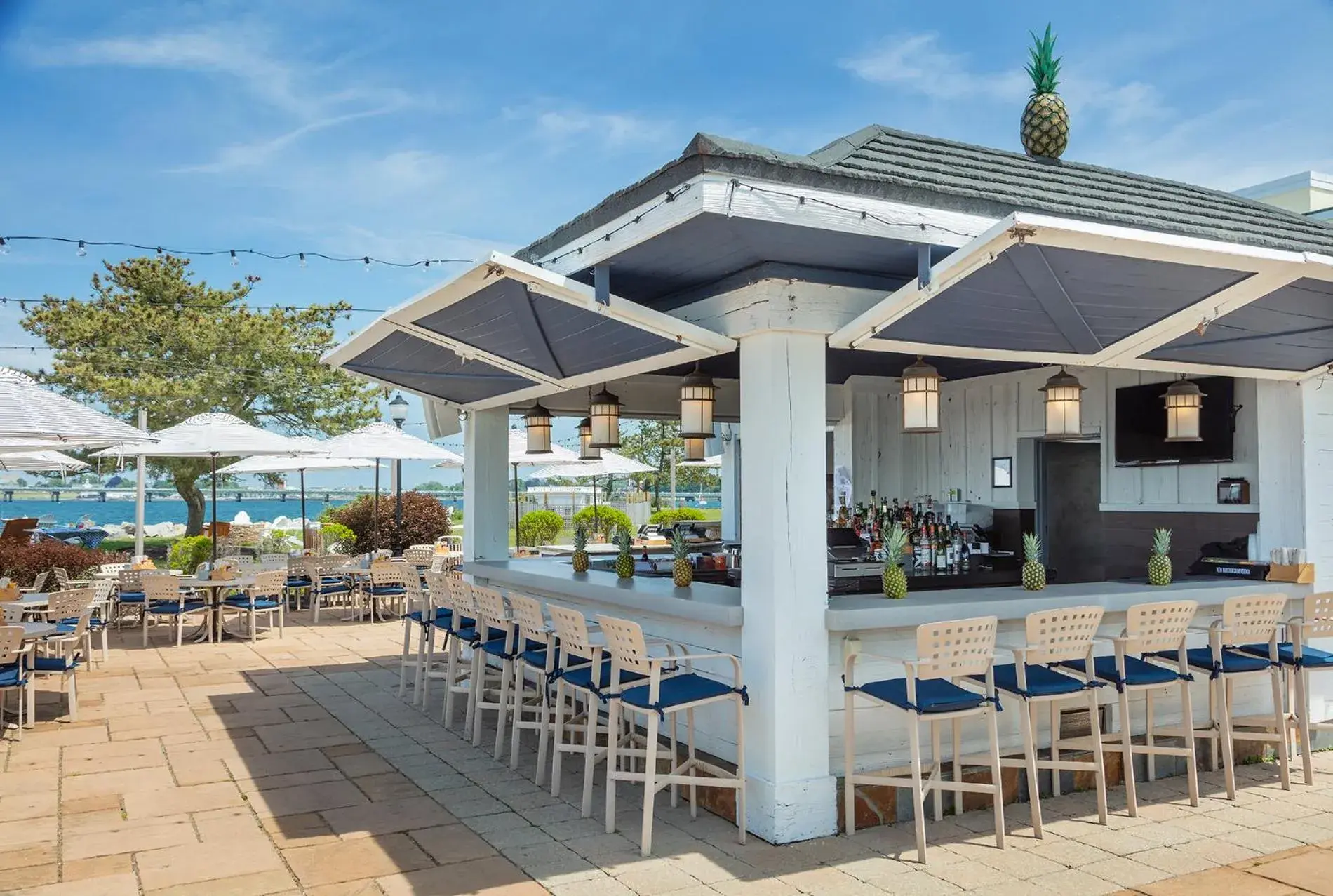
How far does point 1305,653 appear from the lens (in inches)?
214

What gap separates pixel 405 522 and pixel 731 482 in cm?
603

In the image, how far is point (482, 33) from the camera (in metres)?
10.4

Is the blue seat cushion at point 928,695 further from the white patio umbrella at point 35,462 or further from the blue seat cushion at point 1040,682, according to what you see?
the white patio umbrella at point 35,462

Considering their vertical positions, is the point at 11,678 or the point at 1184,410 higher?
the point at 1184,410

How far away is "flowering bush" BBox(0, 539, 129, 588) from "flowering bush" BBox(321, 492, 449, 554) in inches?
158

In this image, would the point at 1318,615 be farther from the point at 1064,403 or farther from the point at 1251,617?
the point at 1064,403

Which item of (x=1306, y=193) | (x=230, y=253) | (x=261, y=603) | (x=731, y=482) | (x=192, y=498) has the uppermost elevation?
(x=1306, y=193)

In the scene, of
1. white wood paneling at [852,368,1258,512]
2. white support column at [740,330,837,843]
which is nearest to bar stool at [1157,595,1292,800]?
white wood paneling at [852,368,1258,512]

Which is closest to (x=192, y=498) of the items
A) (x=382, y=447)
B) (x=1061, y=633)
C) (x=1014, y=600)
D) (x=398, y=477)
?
(x=398, y=477)

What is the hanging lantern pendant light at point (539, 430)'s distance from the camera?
24.4 feet

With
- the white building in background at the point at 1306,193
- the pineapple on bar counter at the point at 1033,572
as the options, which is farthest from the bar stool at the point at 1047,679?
the white building in background at the point at 1306,193

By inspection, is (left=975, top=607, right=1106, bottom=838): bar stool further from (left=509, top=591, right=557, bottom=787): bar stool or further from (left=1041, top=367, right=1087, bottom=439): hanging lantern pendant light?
(left=509, top=591, right=557, bottom=787): bar stool

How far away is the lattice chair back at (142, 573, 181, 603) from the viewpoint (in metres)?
9.35

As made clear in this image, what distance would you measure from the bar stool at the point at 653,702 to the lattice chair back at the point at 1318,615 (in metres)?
3.15
